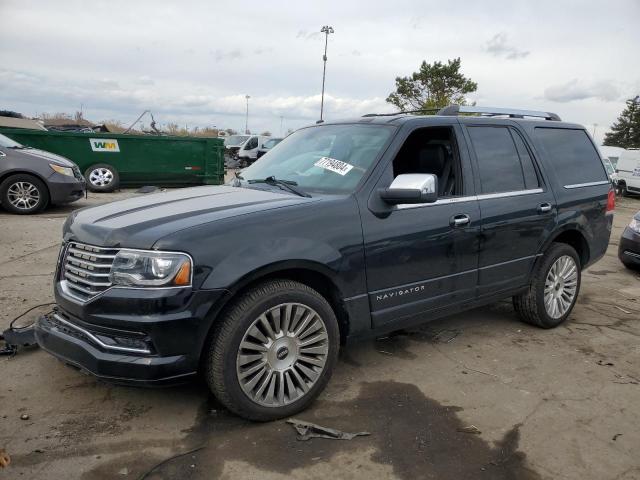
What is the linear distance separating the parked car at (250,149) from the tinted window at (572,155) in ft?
73.7

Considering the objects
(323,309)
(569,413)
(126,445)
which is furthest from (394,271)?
(126,445)

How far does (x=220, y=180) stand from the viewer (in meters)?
15.7

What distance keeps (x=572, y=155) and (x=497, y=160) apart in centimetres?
114

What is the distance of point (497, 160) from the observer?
4145 millimetres

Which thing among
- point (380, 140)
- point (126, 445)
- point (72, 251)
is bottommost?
point (126, 445)

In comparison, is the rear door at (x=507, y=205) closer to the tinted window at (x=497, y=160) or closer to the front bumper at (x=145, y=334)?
the tinted window at (x=497, y=160)

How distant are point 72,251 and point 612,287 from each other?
6.04 metres

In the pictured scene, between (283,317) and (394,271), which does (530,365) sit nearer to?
(394,271)

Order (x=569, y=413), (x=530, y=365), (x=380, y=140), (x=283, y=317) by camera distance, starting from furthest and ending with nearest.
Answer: (x=530, y=365)
(x=380, y=140)
(x=569, y=413)
(x=283, y=317)

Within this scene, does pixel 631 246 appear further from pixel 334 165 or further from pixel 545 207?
pixel 334 165

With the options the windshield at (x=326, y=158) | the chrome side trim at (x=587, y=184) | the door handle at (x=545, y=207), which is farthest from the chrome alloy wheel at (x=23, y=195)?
the chrome side trim at (x=587, y=184)

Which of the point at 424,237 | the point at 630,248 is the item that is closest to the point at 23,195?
→ the point at 424,237

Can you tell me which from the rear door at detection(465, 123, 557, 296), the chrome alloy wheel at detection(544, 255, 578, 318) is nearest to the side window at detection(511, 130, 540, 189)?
the rear door at detection(465, 123, 557, 296)

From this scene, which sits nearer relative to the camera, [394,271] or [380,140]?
[394,271]
